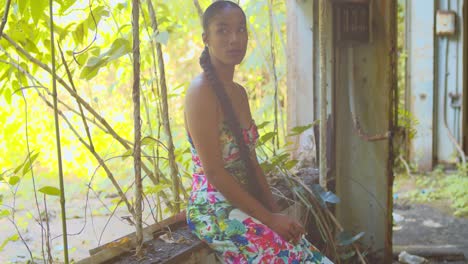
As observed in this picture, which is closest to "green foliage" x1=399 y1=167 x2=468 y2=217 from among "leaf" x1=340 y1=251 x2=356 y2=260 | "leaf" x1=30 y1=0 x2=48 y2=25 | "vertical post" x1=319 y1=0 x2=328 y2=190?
"leaf" x1=340 y1=251 x2=356 y2=260

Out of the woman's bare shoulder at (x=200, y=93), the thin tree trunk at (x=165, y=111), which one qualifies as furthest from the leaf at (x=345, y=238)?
the woman's bare shoulder at (x=200, y=93)

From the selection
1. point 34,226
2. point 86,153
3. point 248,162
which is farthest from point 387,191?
point 86,153

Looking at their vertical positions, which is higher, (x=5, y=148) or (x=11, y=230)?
(x=5, y=148)

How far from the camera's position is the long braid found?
5.94ft

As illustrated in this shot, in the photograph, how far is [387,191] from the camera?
3.08 metres

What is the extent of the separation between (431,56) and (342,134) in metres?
3.65

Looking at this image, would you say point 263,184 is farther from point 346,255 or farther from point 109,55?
point 346,255

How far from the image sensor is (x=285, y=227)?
182 centimetres

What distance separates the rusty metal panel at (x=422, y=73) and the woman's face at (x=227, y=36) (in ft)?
16.1

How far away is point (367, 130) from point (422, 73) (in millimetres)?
3601

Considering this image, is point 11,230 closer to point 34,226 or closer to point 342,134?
point 34,226

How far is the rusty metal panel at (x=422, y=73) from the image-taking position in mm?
6191

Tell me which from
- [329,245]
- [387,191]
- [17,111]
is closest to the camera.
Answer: [329,245]

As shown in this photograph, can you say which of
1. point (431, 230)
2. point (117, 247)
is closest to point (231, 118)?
point (117, 247)
